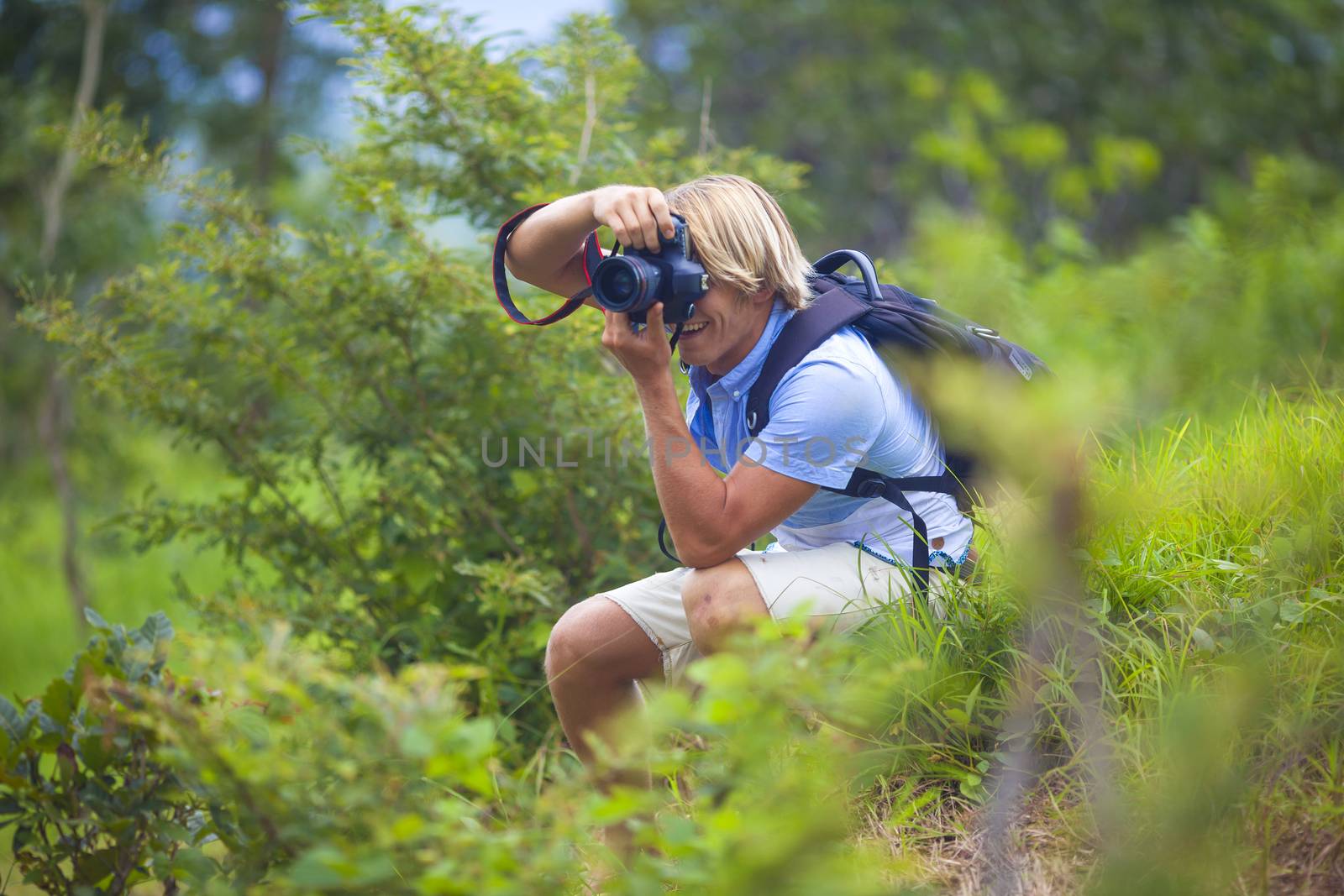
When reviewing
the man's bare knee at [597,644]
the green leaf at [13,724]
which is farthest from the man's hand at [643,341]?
the green leaf at [13,724]

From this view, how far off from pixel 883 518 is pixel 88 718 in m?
1.71

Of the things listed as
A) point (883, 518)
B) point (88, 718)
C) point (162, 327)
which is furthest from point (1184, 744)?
point (162, 327)

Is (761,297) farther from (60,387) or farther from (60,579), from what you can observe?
(60,579)

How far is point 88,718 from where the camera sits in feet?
7.40

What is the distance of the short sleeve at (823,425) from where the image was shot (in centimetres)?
209

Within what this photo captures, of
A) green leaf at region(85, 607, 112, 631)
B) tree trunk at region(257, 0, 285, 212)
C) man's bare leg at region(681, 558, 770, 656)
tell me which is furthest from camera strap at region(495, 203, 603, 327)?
tree trunk at region(257, 0, 285, 212)

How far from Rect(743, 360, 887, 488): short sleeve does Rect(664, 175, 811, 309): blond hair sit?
0.23 metres

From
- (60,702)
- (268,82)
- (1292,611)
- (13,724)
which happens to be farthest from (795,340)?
(268,82)

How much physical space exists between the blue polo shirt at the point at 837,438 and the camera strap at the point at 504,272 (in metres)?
0.37

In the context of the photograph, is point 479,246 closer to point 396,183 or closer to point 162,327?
point 396,183

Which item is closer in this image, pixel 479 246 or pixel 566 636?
pixel 566 636

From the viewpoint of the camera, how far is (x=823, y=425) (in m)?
2.09

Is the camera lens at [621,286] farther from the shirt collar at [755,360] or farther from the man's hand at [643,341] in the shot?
the shirt collar at [755,360]

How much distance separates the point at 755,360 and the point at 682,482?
36 centimetres
